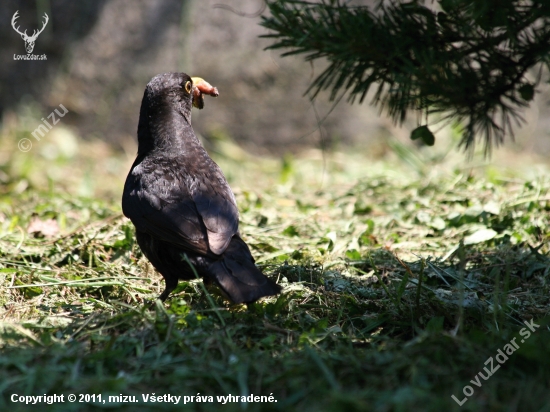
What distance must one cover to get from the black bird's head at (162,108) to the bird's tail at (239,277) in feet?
3.25

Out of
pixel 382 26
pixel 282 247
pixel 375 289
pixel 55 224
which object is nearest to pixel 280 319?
pixel 375 289

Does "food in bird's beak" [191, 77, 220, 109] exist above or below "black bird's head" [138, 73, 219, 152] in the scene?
above

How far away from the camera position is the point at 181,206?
2.98m

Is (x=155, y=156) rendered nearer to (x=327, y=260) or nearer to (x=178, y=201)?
(x=178, y=201)

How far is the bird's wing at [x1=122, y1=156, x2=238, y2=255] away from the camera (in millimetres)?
2834

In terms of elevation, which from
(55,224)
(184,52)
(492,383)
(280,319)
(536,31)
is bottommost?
(55,224)

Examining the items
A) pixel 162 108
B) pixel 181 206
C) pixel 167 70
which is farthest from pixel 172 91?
pixel 167 70

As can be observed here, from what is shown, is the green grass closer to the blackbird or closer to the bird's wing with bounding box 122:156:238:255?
the blackbird

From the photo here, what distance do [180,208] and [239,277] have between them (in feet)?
1.76

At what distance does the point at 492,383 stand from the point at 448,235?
1.96 meters

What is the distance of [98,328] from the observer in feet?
8.26

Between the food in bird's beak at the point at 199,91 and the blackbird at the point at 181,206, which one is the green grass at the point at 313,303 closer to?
the blackbird at the point at 181,206

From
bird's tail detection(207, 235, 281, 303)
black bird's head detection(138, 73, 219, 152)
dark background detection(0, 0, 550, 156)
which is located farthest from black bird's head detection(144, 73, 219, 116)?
dark background detection(0, 0, 550, 156)

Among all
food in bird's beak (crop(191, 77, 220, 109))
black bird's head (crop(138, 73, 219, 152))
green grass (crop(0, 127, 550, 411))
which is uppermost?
food in bird's beak (crop(191, 77, 220, 109))
